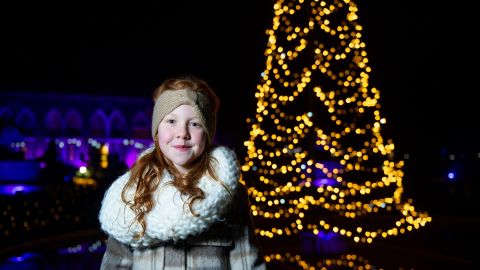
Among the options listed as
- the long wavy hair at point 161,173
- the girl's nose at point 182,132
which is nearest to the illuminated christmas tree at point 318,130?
the long wavy hair at point 161,173

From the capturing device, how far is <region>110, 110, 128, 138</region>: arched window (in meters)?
28.8

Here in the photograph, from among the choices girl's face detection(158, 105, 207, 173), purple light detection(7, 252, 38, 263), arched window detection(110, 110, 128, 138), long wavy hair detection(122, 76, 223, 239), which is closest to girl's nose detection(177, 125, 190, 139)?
girl's face detection(158, 105, 207, 173)

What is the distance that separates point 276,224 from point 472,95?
10784mm

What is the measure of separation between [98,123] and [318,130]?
24331mm

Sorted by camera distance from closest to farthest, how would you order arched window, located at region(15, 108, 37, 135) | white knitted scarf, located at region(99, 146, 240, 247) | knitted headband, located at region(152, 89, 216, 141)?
white knitted scarf, located at region(99, 146, 240, 247) → knitted headband, located at region(152, 89, 216, 141) → arched window, located at region(15, 108, 37, 135)

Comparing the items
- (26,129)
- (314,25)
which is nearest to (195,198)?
(314,25)

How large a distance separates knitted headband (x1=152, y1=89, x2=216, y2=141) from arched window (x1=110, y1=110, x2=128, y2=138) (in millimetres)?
27660

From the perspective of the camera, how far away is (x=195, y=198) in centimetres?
173

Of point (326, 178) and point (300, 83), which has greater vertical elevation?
point (300, 83)

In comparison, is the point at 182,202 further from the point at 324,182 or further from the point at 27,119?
the point at 27,119

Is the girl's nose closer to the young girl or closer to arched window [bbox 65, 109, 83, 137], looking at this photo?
the young girl

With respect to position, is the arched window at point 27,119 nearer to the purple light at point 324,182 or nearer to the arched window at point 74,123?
the arched window at point 74,123

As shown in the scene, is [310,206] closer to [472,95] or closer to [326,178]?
[326,178]

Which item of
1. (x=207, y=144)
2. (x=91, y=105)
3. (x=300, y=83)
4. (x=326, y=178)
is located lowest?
(x=207, y=144)
